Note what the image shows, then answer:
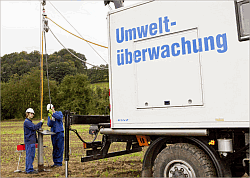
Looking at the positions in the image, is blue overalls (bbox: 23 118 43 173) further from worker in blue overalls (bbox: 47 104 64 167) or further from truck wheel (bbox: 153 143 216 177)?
truck wheel (bbox: 153 143 216 177)

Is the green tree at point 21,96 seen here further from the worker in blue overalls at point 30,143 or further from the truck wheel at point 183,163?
the truck wheel at point 183,163

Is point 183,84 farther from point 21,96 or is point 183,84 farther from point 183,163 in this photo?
point 21,96

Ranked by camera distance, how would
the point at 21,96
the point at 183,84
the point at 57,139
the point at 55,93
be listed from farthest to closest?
the point at 55,93 < the point at 21,96 < the point at 57,139 < the point at 183,84

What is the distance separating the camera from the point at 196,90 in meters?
4.14

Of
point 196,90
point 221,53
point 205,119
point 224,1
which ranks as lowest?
point 205,119

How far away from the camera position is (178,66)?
434 cm

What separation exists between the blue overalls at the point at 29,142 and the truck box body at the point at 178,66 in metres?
3.43

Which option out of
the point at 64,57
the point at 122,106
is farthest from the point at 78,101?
the point at 122,106

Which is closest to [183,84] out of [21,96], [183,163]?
[183,163]

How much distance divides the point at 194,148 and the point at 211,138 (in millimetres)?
338

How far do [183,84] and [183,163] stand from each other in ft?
4.39

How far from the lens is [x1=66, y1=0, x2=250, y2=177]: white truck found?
3.87 meters

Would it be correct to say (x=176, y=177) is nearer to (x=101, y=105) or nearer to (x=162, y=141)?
(x=162, y=141)

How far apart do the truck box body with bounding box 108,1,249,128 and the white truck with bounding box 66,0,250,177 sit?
0.01 meters
